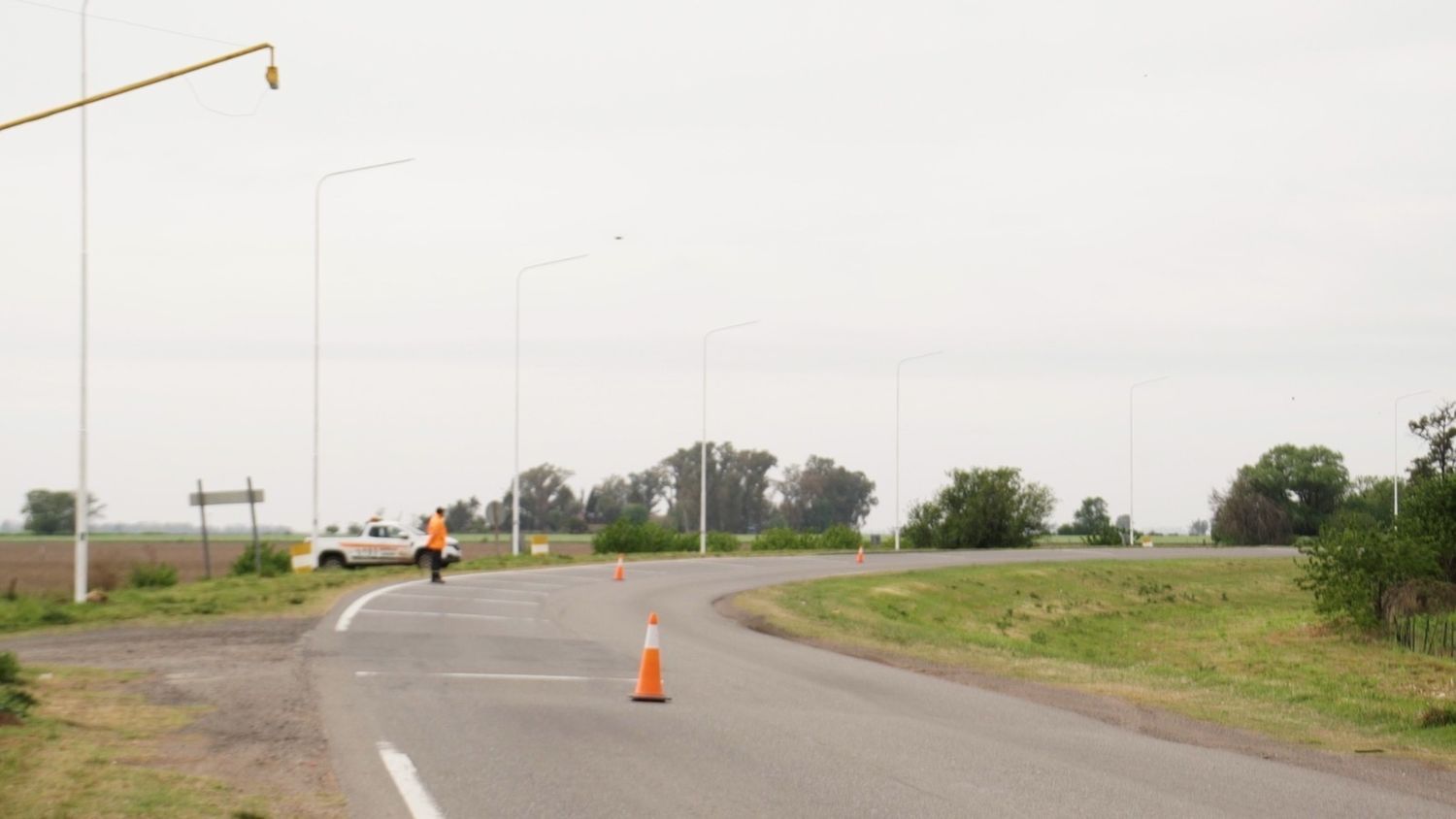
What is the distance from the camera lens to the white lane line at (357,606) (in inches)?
872

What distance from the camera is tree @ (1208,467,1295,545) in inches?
4247

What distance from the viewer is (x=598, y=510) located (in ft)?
545

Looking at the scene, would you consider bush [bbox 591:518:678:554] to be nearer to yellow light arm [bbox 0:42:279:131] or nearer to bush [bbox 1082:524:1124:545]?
bush [bbox 1082:524:1124:545]

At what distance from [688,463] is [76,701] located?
511 feet

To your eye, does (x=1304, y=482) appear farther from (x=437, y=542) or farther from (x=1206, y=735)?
(x=1206, y=735)

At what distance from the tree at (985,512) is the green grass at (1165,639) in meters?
20.4

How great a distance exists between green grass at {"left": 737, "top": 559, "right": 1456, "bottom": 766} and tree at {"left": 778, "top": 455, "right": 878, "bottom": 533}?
362 ft

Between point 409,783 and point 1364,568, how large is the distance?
3260cm

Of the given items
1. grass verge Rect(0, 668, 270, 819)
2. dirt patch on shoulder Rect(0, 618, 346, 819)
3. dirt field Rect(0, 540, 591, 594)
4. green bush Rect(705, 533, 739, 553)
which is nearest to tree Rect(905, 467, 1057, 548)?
green bush Rect(705, 533, 739, 553)

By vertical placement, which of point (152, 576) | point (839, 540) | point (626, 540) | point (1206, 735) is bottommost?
point (839, 540)

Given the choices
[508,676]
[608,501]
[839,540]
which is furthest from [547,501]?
[508,676]

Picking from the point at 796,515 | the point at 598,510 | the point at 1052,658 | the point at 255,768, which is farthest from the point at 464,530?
the point at 255,768

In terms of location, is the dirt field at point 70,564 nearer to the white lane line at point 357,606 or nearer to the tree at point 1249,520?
the white lane line at point 357,606

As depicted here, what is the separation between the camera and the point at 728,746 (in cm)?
1159
